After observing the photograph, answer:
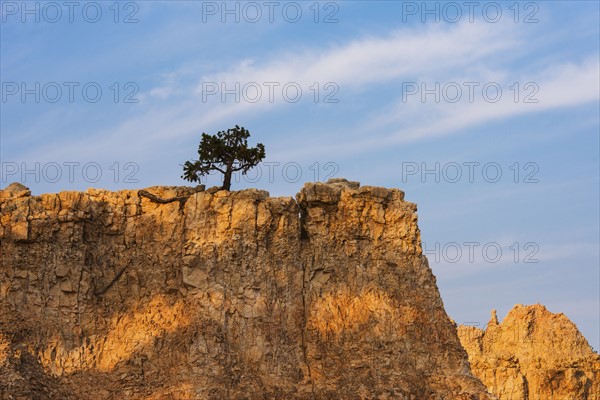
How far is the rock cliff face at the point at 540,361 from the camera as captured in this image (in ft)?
264

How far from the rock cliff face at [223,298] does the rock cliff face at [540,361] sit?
26.6 metres

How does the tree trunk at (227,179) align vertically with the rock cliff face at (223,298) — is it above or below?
above

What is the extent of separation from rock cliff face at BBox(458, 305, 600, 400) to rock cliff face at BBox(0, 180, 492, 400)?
26.6 metres

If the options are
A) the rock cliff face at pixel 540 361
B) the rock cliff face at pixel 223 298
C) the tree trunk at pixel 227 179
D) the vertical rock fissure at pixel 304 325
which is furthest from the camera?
the rock cliff face at pixel 540 361

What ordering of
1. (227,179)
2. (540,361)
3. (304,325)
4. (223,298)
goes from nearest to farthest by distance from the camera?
(223,298) < (304,325) < (227,179) < (540,361)

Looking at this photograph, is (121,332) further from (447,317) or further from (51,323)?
(447,317)

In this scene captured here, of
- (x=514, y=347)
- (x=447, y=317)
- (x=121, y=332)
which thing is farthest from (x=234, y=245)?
(x=514, y=347)

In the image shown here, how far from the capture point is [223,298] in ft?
176

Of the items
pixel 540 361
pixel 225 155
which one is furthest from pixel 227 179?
pixel 540 361

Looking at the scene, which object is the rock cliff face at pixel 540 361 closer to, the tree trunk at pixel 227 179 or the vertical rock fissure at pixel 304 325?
the vertical rock fissure at pixel 304 325

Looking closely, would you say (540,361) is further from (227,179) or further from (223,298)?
(223,298)

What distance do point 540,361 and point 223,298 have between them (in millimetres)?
33082

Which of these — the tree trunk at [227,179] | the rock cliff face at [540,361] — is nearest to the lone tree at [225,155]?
the tree trunk at [227,179]

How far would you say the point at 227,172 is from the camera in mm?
57250
